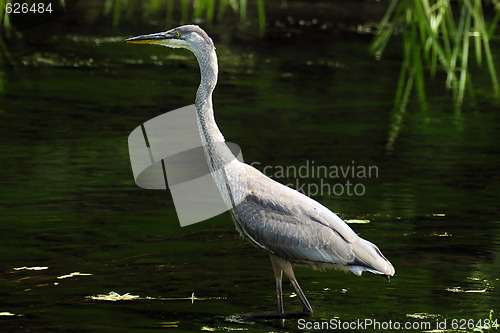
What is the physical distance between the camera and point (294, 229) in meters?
5.98

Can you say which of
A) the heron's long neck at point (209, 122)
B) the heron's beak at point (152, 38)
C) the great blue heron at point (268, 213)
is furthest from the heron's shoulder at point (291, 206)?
the heron's beak at point (152, 38)

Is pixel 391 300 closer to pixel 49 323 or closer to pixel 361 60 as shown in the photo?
pixel 49 323

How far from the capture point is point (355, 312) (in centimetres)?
616

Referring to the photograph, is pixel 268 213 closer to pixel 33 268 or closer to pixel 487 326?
pixel 487 326

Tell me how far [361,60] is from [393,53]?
1.76 m

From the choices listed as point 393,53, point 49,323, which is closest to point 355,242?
point 49,323

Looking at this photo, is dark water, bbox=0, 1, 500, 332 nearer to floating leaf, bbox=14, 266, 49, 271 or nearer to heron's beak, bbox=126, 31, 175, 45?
floating leaf, bbox=14, 266, 49, 271

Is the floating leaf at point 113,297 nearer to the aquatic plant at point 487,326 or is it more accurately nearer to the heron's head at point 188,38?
the heron's head at point 188,38

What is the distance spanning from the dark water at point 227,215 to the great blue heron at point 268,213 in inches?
16.1

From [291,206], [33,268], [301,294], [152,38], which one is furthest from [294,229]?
[33,268]

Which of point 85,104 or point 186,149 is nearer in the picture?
point 186,149

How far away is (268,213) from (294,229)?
19cm

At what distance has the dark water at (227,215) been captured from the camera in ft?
20.8

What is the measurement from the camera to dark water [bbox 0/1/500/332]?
6340 mm
